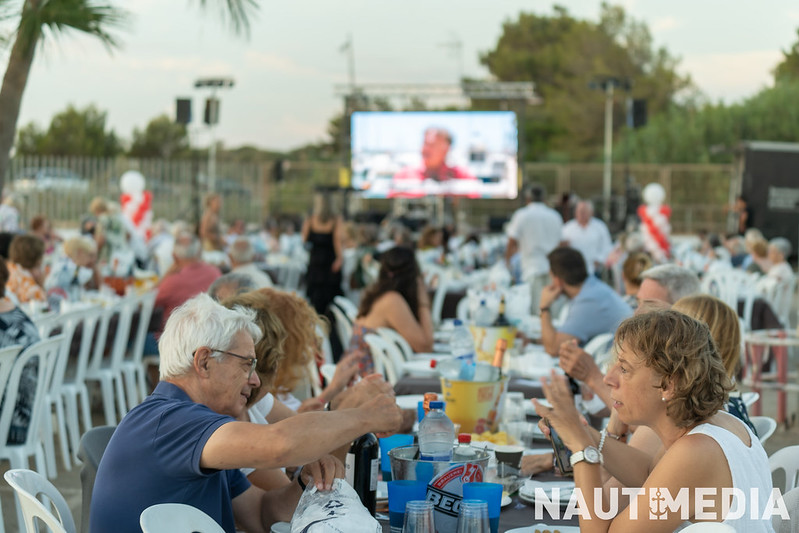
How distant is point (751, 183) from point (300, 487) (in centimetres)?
1848

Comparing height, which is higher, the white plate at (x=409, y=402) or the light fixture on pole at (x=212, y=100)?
the light fixture on pole at (x=212, y=100)

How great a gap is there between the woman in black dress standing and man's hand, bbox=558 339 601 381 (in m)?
6.57

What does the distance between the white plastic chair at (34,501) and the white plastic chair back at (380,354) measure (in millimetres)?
2491

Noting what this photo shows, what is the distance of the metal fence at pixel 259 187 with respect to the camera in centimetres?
1953

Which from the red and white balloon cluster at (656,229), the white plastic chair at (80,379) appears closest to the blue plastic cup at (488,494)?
the white plastic chair at (80,379)

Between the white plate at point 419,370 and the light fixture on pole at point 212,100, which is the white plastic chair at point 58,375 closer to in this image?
the white plate at point 419,370

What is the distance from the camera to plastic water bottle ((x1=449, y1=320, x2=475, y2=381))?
10.0ft

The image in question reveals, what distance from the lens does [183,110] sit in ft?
55.3

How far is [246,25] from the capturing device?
493 centimetres

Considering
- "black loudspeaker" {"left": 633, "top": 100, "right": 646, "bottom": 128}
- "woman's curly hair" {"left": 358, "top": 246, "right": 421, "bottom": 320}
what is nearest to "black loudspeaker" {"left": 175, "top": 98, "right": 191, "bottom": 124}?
"black loudspeaker" {"left": 633, "top": 100, "right": 646, "bottom": 128}

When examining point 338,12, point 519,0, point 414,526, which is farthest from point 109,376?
point 519,0

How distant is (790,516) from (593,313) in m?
2.79

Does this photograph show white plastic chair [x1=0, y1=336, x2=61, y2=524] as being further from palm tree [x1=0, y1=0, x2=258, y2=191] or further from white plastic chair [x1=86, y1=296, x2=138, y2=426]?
palm tree [x1=0, y1=0, x2=258, y2=191]

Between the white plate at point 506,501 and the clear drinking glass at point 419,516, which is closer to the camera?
the clear drinking glass at point 419,516
